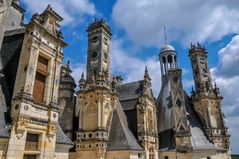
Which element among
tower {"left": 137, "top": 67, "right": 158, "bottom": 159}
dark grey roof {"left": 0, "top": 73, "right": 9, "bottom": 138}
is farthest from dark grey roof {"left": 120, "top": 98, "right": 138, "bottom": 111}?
dark grey roof {"left": 0, "top": 73, "right": 9, "bottom": 138}

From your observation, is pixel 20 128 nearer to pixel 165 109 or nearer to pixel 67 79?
pixel 67 79

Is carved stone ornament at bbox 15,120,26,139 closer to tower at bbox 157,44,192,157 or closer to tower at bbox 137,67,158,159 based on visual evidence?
tower at bbox 137,67,158,159

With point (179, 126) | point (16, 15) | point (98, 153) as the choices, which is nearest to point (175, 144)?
point (179, 126)

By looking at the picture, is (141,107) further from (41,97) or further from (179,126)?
(41,97)

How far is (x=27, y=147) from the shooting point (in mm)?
10680

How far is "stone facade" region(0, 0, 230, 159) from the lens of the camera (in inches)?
435

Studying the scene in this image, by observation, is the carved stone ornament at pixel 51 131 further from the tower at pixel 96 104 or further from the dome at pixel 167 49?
the dome at pixel 167 49

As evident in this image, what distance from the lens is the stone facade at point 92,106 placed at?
11039 mm

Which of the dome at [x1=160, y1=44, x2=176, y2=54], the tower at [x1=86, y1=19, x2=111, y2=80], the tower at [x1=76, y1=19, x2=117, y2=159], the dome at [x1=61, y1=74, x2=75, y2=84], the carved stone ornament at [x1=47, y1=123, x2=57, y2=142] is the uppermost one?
the dome at [x1=160, y1=44, x2=176, y2=54]

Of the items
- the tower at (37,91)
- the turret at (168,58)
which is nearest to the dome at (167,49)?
the turret at (168,58)

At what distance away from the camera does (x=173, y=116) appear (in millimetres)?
31859

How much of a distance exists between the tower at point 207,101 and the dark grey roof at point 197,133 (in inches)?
31.1

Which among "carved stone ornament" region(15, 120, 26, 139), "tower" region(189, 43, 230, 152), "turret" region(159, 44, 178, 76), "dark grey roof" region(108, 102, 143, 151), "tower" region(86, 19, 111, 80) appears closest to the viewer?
"carved stone ornament" region(15, 120, 26, 139)

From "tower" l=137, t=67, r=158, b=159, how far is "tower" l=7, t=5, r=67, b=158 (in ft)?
49.0
